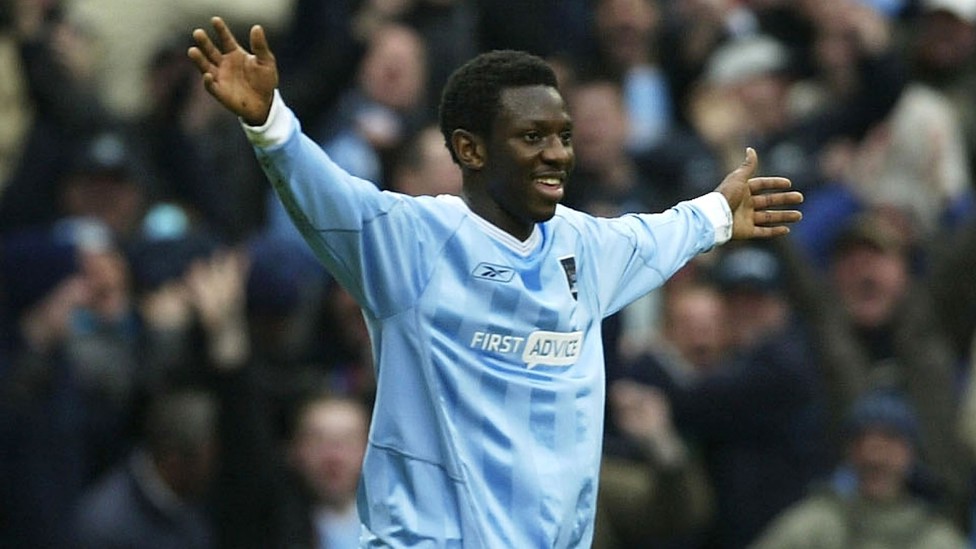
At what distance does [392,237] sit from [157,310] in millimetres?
4304

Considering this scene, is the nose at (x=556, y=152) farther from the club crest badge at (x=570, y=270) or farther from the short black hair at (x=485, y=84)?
the club crest badge at (x=570, y=270)

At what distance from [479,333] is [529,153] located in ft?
1.49

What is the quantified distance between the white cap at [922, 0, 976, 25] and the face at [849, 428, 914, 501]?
3.57 metres

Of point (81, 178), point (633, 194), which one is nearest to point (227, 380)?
point (81, 178)

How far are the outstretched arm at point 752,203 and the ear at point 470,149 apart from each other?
98 centimetres

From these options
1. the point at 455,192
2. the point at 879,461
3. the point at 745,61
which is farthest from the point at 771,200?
the point at 745,61

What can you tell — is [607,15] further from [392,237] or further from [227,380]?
[392,237]

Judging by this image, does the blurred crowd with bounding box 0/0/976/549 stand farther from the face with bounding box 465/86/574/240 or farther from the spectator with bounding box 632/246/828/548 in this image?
the face with bounding box 465/86/574/240

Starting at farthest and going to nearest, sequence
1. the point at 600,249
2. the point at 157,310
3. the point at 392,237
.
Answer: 1. the point at 157,310
2. the point at 600,249
3. the point at 392,237

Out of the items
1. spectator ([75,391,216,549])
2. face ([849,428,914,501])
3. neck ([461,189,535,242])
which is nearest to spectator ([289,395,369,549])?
spectator ([75,391,216,549])

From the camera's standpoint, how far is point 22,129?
11250 millimetres

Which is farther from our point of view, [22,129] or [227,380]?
[22,129]

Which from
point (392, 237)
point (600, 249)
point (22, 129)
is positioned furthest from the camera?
point (22, 129)

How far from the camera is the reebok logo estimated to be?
Answer: 18.6ft
